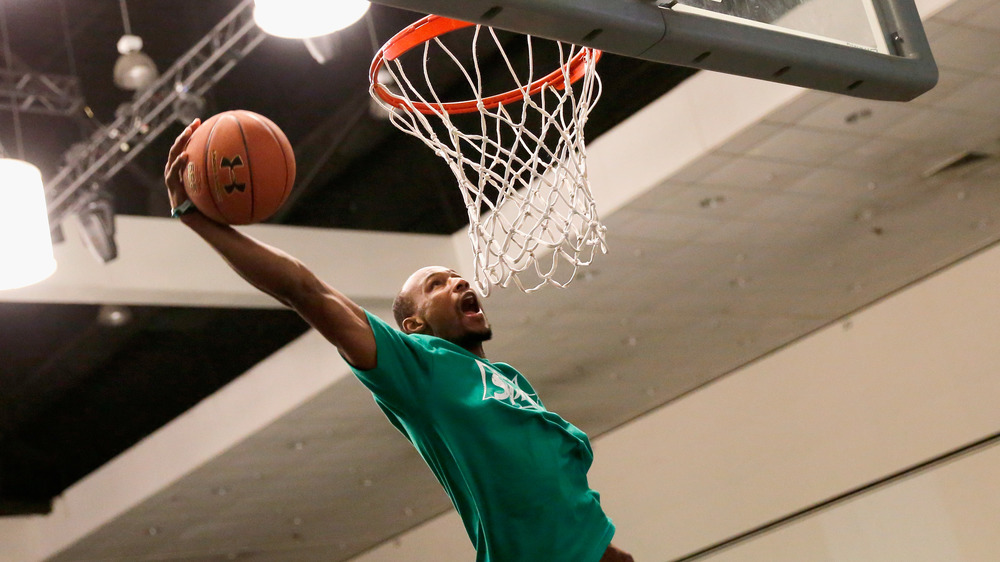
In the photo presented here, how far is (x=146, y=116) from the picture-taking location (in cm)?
636

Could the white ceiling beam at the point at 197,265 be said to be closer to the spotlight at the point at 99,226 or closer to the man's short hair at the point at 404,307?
the spotlight at the point at 99,226

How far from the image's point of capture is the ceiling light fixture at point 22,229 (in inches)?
204

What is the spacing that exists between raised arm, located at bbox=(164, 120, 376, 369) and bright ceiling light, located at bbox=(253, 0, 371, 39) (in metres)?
1.99

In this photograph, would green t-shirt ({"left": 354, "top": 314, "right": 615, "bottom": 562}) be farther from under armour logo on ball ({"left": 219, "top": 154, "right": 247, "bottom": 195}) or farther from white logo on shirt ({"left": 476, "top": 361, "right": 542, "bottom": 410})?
under armour logo on ball ({"left": 219, "top": 154, "right": 247, "bottom": 195})

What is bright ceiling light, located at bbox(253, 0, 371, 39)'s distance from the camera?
4492 mm

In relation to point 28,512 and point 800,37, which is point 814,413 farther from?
A: point 28,512

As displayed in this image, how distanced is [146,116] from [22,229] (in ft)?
4.30

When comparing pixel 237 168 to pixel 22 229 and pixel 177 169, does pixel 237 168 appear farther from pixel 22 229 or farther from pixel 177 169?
pixel 22 229

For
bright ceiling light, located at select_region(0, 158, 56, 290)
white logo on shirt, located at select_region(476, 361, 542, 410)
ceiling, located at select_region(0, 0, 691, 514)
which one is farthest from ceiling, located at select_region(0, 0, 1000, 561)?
white logo on shirt, located at select_region(476, 361, 542, 410)

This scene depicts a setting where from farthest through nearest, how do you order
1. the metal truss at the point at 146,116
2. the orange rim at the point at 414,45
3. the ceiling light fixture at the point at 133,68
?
the ceiling light fixture at the point at 133,68 < the metal truss at the point at 146,116 < the orange rim at the point at 414,45

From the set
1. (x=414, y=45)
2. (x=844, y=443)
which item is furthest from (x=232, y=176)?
(x=844, y=443)

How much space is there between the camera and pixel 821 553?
8.75 meters

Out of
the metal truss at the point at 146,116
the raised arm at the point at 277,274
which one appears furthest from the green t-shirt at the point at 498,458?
the metal truss at the point at 146,116

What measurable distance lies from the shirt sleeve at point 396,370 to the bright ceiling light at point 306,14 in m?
2.04
